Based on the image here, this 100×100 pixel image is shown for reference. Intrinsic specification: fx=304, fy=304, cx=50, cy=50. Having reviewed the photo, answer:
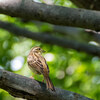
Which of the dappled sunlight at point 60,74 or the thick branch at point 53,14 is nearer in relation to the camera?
the thick branch at point 53,14

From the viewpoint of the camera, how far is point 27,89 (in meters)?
4.29

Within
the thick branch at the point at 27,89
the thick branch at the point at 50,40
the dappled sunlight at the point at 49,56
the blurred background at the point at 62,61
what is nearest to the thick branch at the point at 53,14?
the thick branch at the point at 27,89

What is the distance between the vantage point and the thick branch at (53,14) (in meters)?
5.15

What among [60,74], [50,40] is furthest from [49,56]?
[60,74]

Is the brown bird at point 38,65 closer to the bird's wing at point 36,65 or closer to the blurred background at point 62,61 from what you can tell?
the bird's wing at point 36,65

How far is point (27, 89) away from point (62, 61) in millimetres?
5958

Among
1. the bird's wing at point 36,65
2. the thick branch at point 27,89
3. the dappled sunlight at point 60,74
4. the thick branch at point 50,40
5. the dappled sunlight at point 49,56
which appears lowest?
the dappled sunlight at point 60,74

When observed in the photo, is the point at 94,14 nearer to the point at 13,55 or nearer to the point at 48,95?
the point at 48,95

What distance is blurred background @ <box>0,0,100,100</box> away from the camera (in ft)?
30.8

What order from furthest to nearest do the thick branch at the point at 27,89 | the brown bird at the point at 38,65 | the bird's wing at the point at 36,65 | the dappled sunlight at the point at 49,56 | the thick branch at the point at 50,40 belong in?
the dappled sunlight at the point at 49,56 < the thick branch at the point at 50,40 < the bird's wing at the point at 36,65 < the brown bird at the point at 38,65 < the thick branch at the point at 27,89

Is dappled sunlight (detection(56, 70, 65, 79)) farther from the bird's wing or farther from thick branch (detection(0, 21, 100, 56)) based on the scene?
the bird's wing

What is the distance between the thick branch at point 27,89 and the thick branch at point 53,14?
49.0 inches

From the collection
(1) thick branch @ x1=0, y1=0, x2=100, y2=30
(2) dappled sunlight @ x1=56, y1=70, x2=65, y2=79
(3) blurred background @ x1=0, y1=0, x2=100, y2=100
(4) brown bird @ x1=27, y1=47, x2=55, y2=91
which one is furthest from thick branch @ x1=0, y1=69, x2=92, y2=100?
(2) dappled sunlight @ x1=56, y1=70, x2=65, y2=79

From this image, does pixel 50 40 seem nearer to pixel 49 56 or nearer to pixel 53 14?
pixel 49 56
